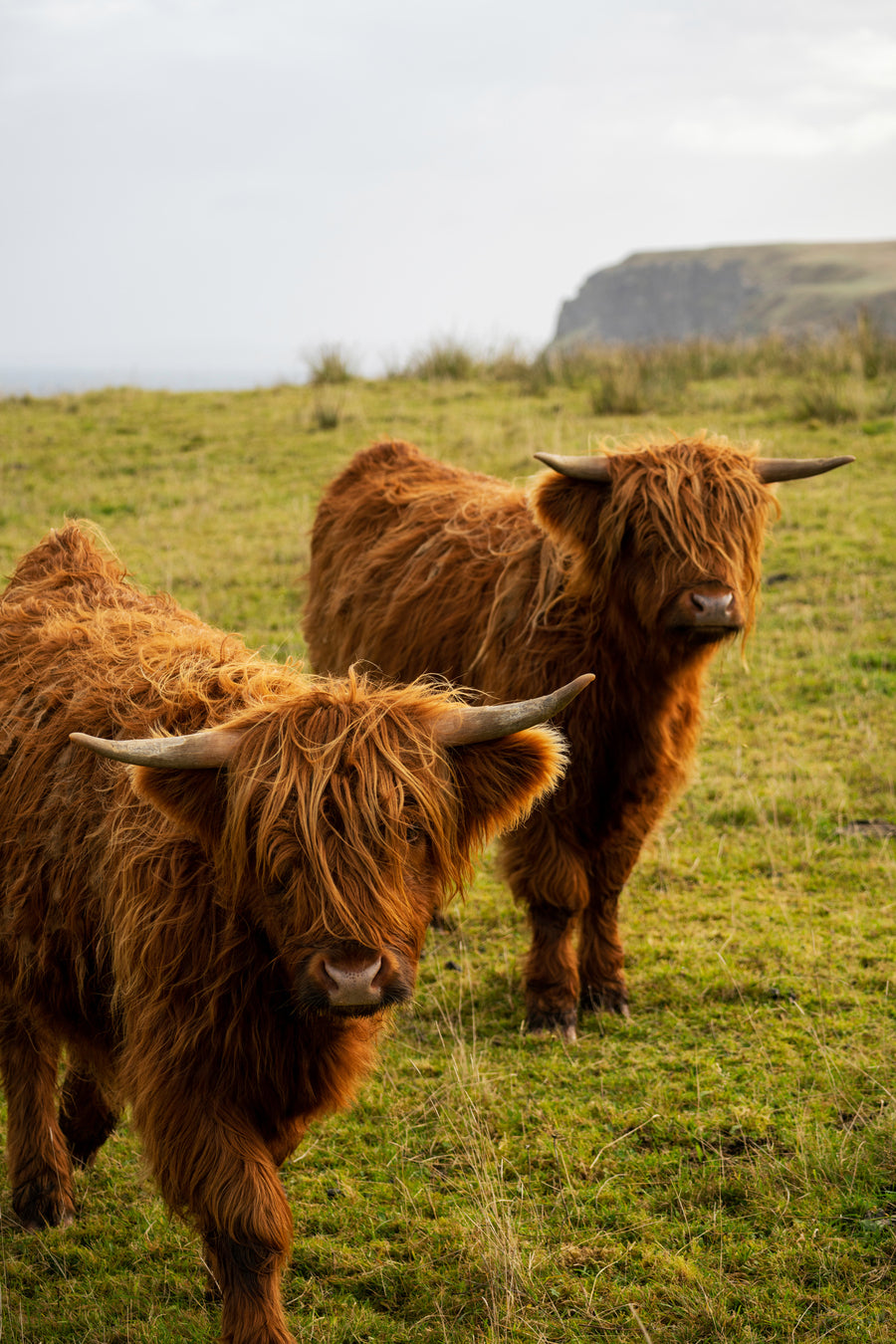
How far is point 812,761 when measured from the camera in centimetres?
548

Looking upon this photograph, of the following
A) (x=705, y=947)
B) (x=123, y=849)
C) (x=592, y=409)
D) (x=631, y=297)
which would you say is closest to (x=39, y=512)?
(x=592, y=409)

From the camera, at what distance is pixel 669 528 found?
11.8 ft

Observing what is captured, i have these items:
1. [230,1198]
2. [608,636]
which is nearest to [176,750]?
[230,1198]

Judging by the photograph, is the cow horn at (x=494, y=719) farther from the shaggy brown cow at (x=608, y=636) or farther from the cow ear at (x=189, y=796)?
the shaggy brown cow at (x=608, y=636)

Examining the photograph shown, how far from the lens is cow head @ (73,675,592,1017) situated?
201cm

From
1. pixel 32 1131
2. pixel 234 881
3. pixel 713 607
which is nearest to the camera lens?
pixel 234 881

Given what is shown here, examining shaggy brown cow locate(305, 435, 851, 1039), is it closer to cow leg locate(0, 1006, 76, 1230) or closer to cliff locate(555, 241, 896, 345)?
cow leg locate(0, 1006, 76, 1230)

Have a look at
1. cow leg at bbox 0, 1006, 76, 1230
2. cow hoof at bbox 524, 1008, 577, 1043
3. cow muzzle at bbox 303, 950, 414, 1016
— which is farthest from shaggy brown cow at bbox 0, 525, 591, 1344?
cow hoof at bbox 524, 1008, 577, 1043

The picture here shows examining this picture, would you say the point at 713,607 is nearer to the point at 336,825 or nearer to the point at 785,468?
the point at 785,468

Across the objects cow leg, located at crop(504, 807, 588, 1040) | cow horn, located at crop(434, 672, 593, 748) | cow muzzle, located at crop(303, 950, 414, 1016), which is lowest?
cow leg, located at crop(504, 807, 588, 1040)

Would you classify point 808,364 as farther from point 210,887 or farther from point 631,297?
point 631,297

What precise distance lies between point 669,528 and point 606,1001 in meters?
1.57

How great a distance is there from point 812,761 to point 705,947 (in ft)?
5.25

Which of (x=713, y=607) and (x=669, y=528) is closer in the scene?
(x=713, y=607)
